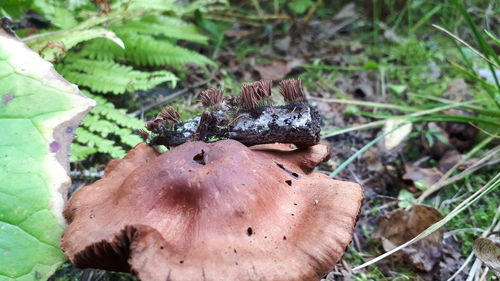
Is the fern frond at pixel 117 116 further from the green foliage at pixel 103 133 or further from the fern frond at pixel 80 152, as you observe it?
the fern frond at pixel 80 152

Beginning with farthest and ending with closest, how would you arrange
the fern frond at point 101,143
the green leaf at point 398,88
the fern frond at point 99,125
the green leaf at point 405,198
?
1. the green leaf at point 398,88
2. the green leaf at point 405,198
3. the fern frond at point 99,125
4. the fern frond at point 101,143

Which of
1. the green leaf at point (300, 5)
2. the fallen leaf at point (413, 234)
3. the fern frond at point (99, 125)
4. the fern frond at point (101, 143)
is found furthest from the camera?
the green leaf at point (300, 5)

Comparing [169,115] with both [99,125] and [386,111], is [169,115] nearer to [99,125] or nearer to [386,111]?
[99,125]

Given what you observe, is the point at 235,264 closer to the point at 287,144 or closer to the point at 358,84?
the point at 287,144

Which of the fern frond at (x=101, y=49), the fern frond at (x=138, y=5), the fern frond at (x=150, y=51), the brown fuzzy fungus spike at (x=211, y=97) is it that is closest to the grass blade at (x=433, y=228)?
the brown fuzzy fungus spike at (x=211, y=97)

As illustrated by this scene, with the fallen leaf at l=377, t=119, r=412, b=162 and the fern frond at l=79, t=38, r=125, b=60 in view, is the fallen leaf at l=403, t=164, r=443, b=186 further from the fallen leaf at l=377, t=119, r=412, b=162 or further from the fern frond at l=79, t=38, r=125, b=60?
the fern frond at l=79, t=38, r=125, b=60

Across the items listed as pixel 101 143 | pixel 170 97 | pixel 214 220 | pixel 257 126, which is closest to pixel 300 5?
pixel 170 97

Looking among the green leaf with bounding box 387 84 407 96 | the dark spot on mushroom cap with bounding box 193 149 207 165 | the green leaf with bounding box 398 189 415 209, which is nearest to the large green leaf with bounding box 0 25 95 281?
the dark spot on mushroom cap with bounding box 193 149 207 165
